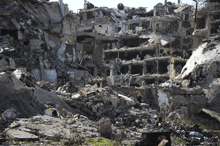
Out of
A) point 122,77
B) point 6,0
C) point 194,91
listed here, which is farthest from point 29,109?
point 122,77

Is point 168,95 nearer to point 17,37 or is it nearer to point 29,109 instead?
point 29,109

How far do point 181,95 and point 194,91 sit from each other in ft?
2.95

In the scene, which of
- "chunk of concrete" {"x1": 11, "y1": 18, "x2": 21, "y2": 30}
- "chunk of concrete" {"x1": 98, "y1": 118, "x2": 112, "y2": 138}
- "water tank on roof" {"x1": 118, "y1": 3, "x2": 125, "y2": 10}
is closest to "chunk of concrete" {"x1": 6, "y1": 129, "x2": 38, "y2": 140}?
"chunk of concrete" {"x1": 98, "y1": 118, "x2": 112, "y2": 138}

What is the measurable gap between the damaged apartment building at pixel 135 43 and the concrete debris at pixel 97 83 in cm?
16

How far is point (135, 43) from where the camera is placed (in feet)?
144

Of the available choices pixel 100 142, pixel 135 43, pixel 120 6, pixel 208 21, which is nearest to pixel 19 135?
pixel 100 142

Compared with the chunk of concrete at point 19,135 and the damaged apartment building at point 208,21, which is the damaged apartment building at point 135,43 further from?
the chunk of concrete at point 19,135

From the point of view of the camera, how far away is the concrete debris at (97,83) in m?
Answer: 9.67

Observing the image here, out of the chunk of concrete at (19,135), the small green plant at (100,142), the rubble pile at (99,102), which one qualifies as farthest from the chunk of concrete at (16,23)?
the small green plant at (100,142)

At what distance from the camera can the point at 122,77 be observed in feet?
109

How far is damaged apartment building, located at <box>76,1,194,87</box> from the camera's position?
28875mm

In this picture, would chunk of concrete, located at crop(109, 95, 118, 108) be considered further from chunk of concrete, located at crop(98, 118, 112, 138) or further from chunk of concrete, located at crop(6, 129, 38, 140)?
chunk of concrete, located at crop(6, 129, 38, 140)

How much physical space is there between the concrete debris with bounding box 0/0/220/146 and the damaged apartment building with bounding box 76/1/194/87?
155 millimetres

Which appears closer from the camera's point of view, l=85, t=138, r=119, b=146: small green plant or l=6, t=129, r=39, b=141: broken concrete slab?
l=6, t=129, r=39, b=141: broken concrete slab
